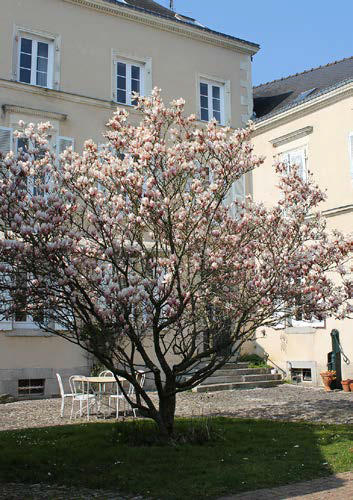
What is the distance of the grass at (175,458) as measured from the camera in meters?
5.68

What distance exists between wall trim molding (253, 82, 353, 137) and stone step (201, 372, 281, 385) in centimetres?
689

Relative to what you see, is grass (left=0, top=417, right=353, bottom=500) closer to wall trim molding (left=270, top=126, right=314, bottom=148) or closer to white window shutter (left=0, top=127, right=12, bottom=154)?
white window shutter (left=0, top=127, right=12, bottom=154)

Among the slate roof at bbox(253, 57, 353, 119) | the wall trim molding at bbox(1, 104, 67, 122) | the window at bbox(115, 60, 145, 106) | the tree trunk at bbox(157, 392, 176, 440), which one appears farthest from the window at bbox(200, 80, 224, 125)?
the tree trunk at bbox(157, 392, 176, 440)

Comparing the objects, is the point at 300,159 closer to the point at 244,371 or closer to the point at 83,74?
the point at 244,371

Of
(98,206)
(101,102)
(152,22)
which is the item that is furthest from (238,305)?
(152,22)

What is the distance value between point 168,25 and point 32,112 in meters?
5.28

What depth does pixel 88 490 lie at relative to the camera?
552 centimetres

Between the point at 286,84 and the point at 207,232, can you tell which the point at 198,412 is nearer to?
the point at 207,232

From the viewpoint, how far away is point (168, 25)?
682 inches

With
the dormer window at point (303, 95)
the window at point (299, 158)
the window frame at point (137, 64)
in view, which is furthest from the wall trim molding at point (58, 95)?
the dormer window at point (303, 95)

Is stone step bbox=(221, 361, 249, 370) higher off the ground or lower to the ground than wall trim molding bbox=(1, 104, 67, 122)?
lower

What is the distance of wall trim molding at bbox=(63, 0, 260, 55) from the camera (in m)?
16.3

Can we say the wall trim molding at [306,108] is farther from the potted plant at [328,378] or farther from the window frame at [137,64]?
the potted plant at [328,378]

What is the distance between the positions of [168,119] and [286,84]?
47.4 ft
